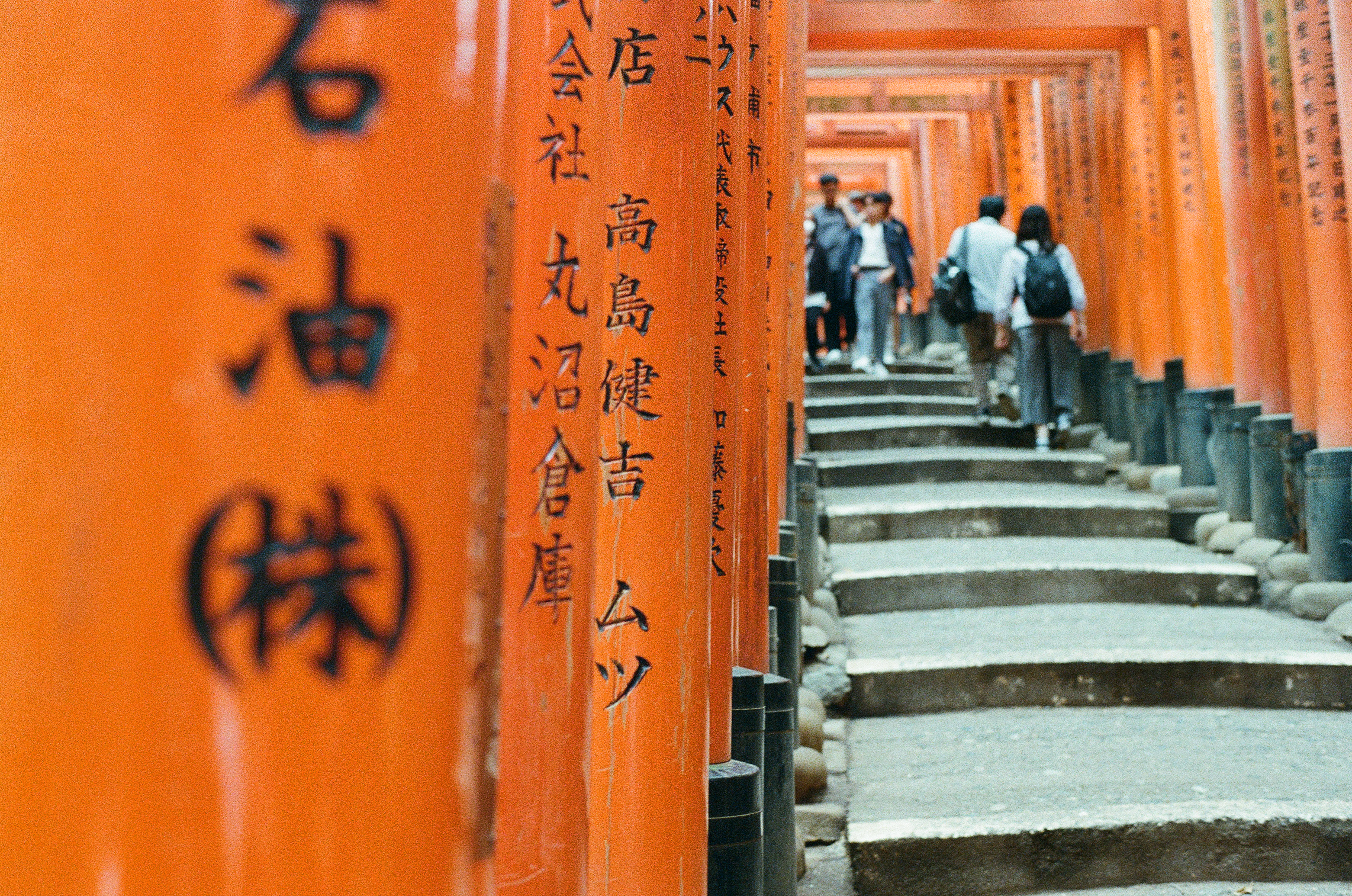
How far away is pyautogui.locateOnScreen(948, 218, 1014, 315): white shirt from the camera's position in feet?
34.3

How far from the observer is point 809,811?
486cm

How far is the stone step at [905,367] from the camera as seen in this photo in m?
13.0

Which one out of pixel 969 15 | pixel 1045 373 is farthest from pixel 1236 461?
pixel 969 15

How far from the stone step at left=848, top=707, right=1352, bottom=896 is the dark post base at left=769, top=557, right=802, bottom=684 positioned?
1.89ft

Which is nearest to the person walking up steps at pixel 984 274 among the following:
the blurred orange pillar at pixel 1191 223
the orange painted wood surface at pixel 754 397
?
the blurred orange pillar at pixel 1191 223

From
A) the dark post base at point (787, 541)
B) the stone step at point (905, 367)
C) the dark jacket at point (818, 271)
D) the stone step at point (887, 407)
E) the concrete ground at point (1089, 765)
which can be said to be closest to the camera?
the concrete ground at point (1089, 765)

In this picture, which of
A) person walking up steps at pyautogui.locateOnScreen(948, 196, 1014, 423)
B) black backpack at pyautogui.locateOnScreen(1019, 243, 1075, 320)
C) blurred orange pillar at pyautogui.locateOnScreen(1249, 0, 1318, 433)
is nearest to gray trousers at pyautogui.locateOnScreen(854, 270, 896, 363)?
person walking up steps at pyautogui.locateOnScreen(948, 196, 1014, 423)

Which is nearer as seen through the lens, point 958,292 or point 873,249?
point 958,292

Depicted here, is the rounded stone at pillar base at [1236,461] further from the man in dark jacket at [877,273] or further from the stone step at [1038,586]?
the man in dark jacket at [877,273]

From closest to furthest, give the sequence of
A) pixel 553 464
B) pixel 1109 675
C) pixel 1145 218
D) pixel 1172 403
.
A: pixel 553 464
pixel 1109 675
pixel 1172 403
pixel 1145 218

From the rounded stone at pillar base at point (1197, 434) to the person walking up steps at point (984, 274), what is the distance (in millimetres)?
1805

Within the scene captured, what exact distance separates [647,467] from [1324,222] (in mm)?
6168

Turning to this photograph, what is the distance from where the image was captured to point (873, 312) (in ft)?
40.6

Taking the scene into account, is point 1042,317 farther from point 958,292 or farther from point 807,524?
point 807,524
